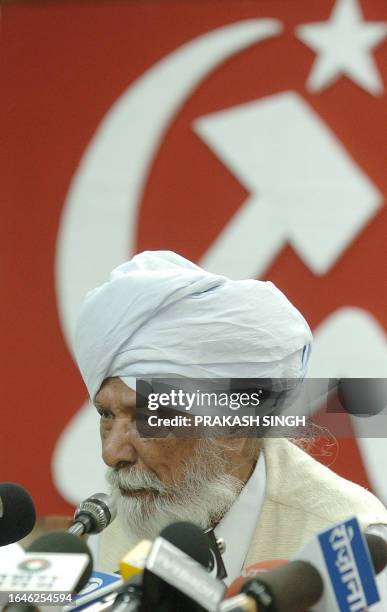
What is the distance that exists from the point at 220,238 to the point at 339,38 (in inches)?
25.4

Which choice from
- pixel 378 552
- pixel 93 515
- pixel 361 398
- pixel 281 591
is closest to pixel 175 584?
pixel 281 591

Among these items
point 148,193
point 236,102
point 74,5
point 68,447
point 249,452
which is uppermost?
point 74,5

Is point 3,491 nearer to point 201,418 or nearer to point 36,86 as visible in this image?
point 201,418

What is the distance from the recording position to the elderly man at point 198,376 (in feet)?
4.62

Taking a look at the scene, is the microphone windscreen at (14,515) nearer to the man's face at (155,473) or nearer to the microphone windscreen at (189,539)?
the microphone windscreen at (189,539)

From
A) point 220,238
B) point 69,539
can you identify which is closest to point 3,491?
point 69,539

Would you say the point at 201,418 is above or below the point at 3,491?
below

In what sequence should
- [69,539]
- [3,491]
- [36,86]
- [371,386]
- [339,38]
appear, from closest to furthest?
[69,539] < [3,491] < [371,386] < [339,38] < [36,86]

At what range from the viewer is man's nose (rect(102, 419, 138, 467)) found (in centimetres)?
139

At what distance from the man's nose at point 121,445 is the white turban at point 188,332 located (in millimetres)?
67

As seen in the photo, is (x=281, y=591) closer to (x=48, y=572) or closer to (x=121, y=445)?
(x=48, y=572)

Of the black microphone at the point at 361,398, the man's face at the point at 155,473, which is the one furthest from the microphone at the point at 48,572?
the black microphone at the point at 361,398

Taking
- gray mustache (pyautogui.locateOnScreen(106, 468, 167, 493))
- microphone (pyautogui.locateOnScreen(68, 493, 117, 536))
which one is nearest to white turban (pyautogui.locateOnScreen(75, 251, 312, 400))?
gray mustache (pyautogui.locateOnScreen(106, 468, 167, 493))

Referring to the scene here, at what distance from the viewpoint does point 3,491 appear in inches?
35.4
